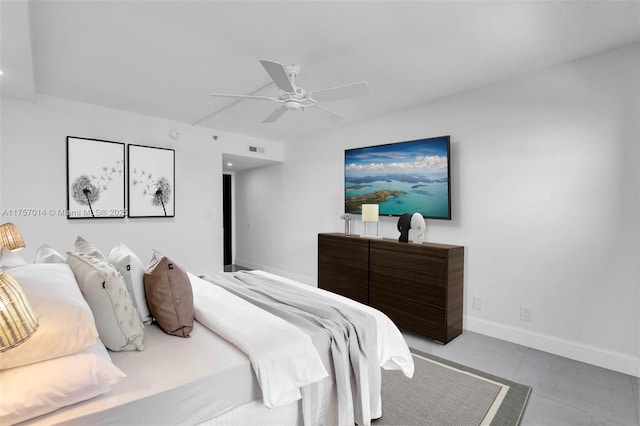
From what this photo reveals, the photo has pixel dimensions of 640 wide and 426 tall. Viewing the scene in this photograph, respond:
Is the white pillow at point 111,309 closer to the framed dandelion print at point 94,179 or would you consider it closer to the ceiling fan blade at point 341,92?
the ceiling fan blade at point 341,92

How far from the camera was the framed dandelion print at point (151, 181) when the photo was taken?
4.16 metres

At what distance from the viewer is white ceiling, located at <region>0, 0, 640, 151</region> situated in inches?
80.7

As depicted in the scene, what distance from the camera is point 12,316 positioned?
35.3 inches

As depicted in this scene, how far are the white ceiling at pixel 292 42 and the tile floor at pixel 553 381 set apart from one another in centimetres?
258

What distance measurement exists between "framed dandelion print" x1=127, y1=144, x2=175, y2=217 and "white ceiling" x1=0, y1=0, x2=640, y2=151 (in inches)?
35.5

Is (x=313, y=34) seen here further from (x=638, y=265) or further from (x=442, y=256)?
(x=638, y=265)

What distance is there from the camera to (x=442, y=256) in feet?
10.0

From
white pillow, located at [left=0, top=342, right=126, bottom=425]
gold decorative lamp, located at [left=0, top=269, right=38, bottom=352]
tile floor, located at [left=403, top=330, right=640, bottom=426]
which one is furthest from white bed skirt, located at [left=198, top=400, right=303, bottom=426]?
tile floor, located at [left=403, top=330, right=640, bottom=426]

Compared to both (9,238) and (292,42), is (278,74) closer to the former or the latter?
(292,42)

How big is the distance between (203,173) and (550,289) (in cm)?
456

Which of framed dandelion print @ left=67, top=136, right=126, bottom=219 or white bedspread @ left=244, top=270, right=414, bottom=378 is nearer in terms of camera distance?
white bedspread @ left=244, top=270, right=414, bottom=378

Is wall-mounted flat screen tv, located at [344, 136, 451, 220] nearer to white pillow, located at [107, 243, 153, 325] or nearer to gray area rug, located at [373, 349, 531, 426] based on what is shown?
gray area rug, located at [373, 349, 531, 426]

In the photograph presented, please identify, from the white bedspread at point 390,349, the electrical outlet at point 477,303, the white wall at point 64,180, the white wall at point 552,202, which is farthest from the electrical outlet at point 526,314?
the white wall at point 64,180

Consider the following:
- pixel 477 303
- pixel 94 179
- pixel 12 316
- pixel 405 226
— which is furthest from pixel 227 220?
pixel 12 316
